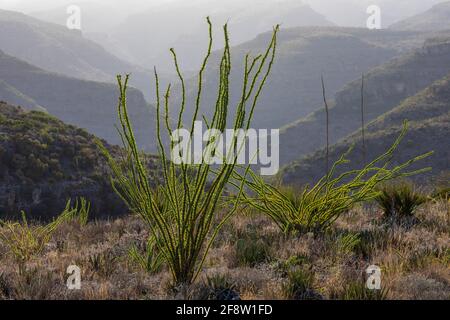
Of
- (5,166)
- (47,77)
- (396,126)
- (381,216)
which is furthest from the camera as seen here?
(47,77)

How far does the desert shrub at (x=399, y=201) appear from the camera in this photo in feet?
19.1

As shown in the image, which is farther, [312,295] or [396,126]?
[396,126]

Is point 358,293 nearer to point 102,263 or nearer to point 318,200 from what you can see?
point 318,200

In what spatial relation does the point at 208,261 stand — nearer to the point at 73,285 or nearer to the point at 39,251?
the point at 73,285

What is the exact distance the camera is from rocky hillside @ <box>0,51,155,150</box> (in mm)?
178875

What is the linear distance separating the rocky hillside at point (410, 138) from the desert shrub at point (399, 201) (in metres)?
51.3

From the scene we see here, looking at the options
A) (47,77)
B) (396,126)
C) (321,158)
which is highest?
(47,77)

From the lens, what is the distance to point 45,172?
1246 cm

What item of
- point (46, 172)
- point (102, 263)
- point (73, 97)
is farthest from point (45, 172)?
point (73, 97)

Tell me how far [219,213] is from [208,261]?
2.98 metres

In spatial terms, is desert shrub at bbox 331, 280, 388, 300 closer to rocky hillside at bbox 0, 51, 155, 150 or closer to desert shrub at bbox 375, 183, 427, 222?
desert shrub at bbox 375, 183, 427, 222

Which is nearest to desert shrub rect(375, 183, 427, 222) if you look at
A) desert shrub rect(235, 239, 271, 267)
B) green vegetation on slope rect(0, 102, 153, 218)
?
desert shrub rect(235, 239, 271, 267)

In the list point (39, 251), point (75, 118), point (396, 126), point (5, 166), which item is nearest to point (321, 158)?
point (396, 126)
